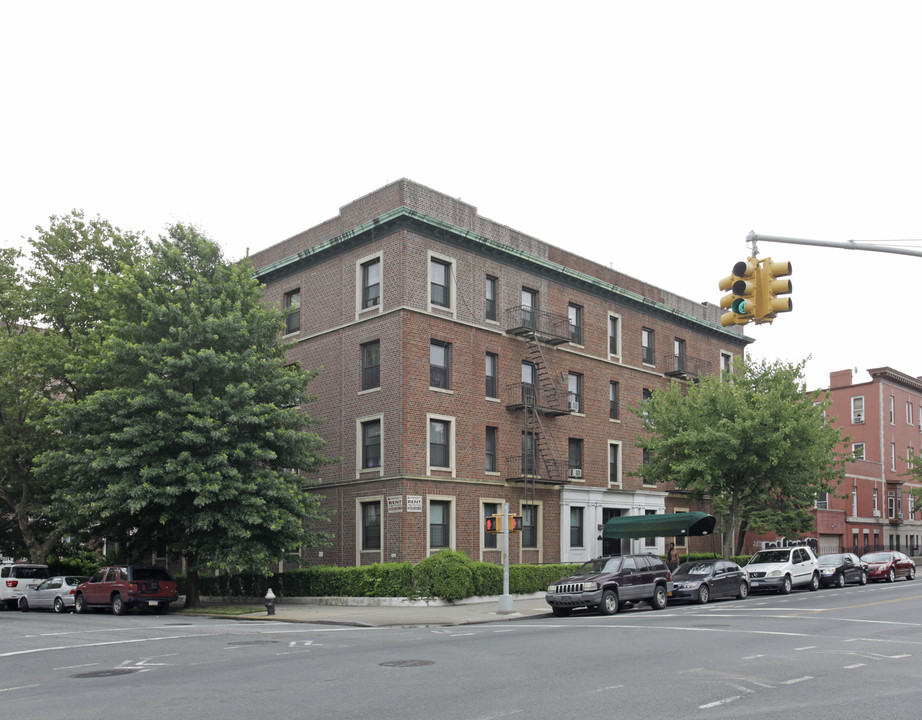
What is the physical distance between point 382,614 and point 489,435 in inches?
437

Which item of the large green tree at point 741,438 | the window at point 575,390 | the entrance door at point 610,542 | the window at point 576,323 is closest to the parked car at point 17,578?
the window at point 575,390

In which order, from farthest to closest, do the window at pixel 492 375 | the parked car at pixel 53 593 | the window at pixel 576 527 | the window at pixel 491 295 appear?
the window at pixel 576 527
the window at pixel 491 295
the window at pixel 492 375
the parked car at pixel 53 593

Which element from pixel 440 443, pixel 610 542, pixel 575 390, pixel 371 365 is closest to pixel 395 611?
pixel 440 443

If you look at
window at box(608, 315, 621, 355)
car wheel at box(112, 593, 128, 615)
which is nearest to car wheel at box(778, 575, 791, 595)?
window at box(608, 315, 621, 355)

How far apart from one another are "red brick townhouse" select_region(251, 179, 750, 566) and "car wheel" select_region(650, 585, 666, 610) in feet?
29.2

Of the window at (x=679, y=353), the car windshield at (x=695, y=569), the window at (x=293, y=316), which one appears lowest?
the car windshield at (x=695, y=569)

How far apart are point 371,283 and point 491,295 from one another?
4996 mm

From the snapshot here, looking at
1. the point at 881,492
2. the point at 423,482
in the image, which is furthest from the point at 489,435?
the point at 881,492

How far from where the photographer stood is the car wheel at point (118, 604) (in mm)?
29609

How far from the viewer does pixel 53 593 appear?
110ft

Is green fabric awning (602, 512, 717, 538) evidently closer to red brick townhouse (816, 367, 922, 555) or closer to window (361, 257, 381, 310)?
window (361, 257, 381, 310)

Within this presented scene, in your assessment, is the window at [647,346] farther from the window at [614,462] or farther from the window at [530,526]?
the window at [530,526]

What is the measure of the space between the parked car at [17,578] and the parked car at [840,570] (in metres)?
31.1

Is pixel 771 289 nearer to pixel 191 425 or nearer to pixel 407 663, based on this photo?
pixel 407 663
